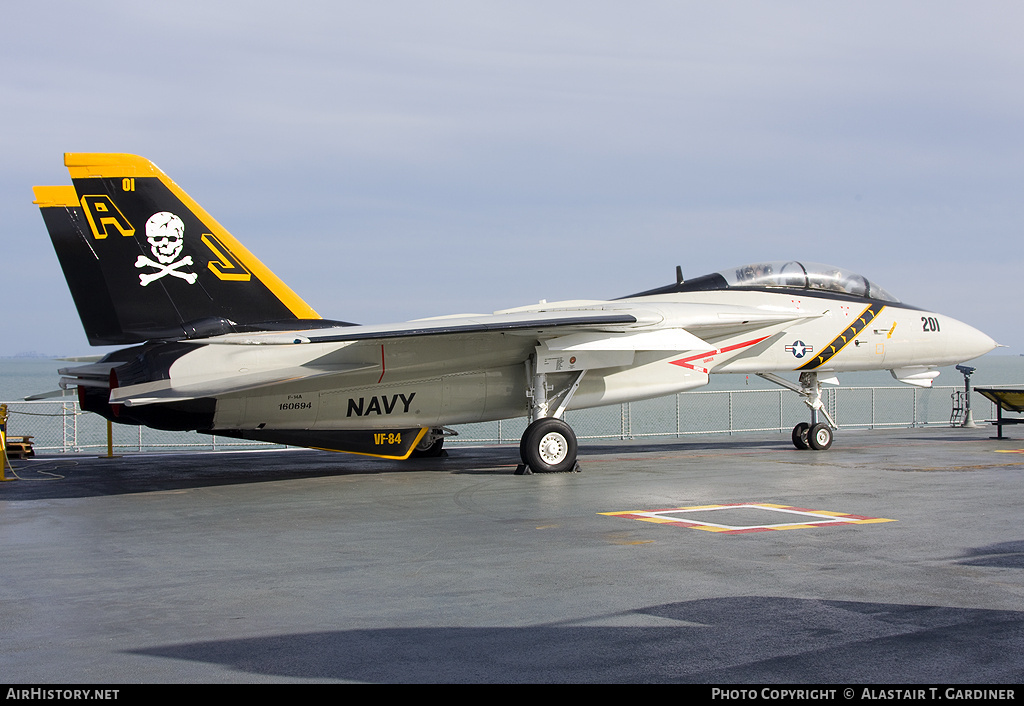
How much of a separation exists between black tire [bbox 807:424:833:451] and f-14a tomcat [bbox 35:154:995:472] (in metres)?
1.83

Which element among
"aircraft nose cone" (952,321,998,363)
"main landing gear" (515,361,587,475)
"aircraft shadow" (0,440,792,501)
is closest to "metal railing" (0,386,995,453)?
"aircraft shadow" (0,440,792,501)

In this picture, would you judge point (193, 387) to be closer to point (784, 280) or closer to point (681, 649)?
point (681, 649)

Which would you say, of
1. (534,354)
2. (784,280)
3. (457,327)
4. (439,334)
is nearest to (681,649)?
(457,327)

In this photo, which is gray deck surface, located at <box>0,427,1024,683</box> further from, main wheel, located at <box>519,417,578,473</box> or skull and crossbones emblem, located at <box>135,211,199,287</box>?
skull and crossbones emblem, located at <box>135,211,199,287</box>

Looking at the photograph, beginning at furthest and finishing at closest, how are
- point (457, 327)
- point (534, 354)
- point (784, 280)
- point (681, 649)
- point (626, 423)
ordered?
A: point (626, 423), point (784, 280), point (534, 354), point (457, 327), point (681, 649)

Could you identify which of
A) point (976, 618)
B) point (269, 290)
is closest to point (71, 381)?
point (269, 290)

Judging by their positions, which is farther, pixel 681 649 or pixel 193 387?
pixel 193 387

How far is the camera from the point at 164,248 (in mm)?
12703

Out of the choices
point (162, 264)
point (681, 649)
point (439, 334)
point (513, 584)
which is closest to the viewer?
point (681, 649)

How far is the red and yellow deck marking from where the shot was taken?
8.24m

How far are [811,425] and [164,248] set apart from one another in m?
12.3

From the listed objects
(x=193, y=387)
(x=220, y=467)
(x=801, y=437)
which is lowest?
(x=220, y=467)

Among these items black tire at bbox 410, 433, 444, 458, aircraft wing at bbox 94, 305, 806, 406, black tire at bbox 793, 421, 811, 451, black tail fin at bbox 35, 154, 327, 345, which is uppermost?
black tail fin at bbox 35, 154, 327, 345

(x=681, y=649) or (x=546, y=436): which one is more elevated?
(x=546, y=436)
